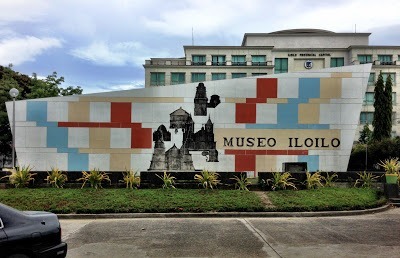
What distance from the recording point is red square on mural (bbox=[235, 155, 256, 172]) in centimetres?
2103

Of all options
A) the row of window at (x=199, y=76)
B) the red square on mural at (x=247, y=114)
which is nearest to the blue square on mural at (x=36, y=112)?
the red square on mural at (x=247, y=114)

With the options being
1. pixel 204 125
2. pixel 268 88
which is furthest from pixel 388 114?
pixel 204 125

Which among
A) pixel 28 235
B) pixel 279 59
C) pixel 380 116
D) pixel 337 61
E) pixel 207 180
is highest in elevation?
pixel 279 59

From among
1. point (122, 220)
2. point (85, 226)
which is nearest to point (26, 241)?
point (85, 226)

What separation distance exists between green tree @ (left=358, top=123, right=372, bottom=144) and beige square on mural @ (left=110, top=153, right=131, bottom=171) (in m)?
43.7

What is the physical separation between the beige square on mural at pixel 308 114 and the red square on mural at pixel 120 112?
10038mm

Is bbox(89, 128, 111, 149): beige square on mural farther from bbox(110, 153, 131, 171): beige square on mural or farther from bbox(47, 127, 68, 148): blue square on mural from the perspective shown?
bbox(47, 127, 68, 148): blue square on mural

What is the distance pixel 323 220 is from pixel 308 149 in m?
9.37

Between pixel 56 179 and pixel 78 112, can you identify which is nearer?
pixel 56 179

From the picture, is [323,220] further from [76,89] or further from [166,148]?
[76,89]

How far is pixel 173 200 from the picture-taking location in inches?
556

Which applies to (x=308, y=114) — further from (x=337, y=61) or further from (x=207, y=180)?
(x=337, y=61)

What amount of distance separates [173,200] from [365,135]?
49109 millimetres

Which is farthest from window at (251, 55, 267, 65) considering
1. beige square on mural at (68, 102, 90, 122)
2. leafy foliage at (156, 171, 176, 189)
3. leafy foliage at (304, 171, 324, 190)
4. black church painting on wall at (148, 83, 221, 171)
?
leafy foliage at (156, 171, 176, 189)
